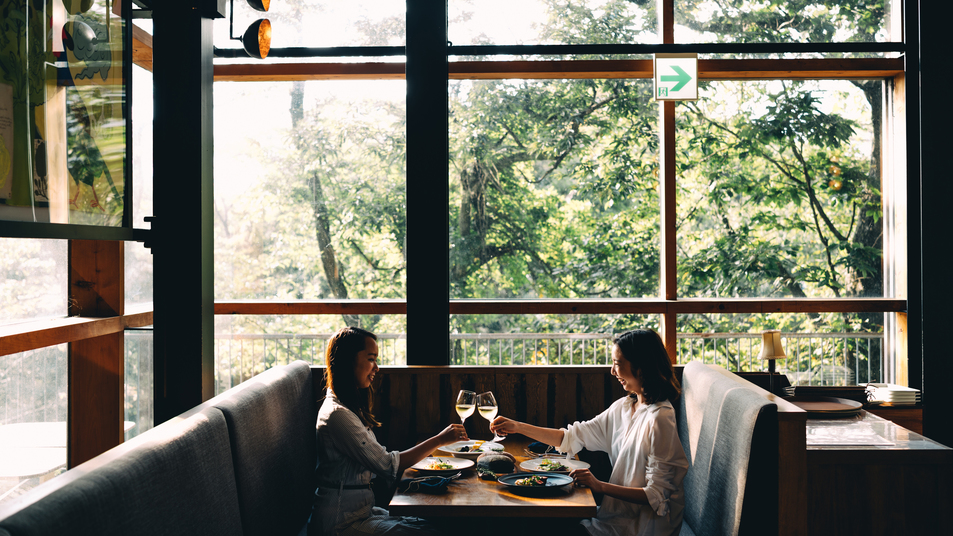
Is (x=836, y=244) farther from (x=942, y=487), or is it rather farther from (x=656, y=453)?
(x=656, y=453)

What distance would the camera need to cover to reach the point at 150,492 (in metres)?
1.36

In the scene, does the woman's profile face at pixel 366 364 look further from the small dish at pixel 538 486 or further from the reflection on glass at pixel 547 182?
the reflection on glass at pixel 547 182

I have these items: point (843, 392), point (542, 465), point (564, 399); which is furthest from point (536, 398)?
point (843, 392)

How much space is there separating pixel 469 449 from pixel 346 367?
53 cm

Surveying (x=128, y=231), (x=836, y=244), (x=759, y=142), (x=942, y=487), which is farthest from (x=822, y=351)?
(x=128, y=231)

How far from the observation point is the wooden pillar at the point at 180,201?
7.70 feet

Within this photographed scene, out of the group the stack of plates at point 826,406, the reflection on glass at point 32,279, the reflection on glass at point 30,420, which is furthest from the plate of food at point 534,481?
the reflection on glass at point 32,279

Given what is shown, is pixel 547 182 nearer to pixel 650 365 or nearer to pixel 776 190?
pixel 776 190

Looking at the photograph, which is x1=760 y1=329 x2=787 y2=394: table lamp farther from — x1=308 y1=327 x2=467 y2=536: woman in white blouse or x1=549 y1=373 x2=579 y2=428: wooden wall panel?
x1=308 y1=327 x2=467 y2=536: woman in white blouse

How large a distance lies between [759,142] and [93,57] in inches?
158

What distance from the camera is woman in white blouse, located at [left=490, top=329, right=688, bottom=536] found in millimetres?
1976

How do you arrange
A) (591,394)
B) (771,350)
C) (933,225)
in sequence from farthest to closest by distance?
(933,225) < (771,350) < (591,394)

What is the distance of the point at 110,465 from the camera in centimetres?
130

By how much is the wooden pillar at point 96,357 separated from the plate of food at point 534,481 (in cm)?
250
